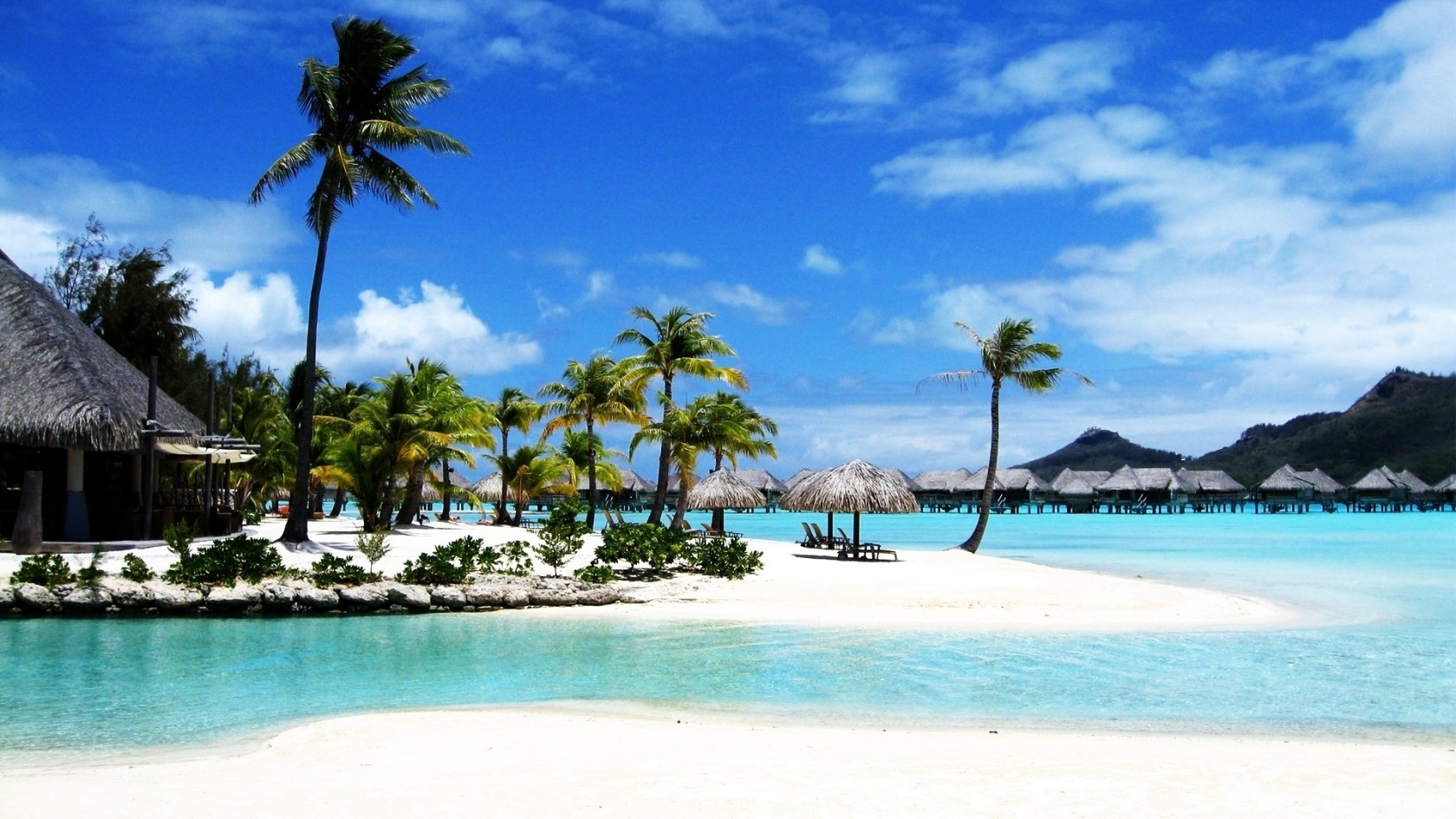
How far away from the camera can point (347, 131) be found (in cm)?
1909

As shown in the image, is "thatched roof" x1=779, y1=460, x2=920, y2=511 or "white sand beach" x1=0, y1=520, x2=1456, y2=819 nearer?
"white sand beach" x1=0, y1=520, x2=1456, y2=819

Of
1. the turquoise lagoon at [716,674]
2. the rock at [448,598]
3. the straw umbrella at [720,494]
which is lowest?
the turquoise lagoon at [716,674]

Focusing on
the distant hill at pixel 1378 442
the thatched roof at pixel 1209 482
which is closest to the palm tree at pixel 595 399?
the thatched roof at pixel 1209 482

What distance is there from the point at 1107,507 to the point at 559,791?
84253mm

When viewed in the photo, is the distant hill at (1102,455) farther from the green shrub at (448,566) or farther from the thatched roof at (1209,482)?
the green shrub at (448,566)

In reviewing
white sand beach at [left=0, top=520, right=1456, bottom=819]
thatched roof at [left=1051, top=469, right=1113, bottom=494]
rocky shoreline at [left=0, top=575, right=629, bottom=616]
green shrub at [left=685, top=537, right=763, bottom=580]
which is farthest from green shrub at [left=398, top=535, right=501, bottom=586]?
thatched roof at [left=1051, top=469, right=1113, bottom=494]

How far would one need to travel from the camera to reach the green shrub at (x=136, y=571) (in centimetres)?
1406

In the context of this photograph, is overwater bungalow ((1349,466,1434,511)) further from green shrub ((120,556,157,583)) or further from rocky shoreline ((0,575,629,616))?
green shrub ((120,556,157,583))

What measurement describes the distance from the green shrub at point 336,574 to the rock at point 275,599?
46 centimetres

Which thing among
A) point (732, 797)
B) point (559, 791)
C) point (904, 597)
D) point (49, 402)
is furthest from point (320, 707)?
point (49, 402)

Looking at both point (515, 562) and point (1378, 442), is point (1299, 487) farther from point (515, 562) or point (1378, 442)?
point (515, 562)

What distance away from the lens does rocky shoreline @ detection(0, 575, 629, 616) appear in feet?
44.5

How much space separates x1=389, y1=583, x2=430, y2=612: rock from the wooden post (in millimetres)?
6331

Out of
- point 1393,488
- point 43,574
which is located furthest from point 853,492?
point 1393,488
